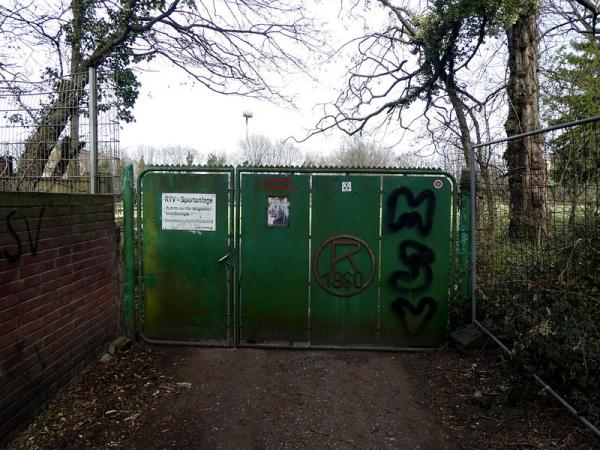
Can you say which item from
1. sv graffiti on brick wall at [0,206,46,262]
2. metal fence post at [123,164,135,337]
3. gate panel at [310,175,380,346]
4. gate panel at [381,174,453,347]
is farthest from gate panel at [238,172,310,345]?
sv graffiti on brick wall at [0,206,46,262]

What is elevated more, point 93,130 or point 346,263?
point 93,130

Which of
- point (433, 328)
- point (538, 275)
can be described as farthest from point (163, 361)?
point (538, 275)

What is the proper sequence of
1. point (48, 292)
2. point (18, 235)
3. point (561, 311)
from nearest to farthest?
point (18, 235) < point (561, 311) < point (48, 292)

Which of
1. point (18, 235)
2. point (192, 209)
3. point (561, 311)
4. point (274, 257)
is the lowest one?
point (561, 311)

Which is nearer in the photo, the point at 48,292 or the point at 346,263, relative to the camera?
the point at 48,292

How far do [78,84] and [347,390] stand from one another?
15.3 ft

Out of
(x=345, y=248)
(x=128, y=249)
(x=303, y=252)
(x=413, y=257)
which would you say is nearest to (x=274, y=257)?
(x=303, y=252)

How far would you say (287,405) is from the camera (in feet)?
12.2

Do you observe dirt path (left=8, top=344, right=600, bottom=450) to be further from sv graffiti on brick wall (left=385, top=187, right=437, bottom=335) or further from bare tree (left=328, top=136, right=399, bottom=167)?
bare tree (left=328, top=136, right=399, bottom=167)

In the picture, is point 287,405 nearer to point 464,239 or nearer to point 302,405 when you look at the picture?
point 302,405

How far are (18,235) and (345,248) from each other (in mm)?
3215

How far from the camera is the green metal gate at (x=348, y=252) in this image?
15.8 ft

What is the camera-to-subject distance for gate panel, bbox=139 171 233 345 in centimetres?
488

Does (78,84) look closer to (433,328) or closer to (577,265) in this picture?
(433,328)
